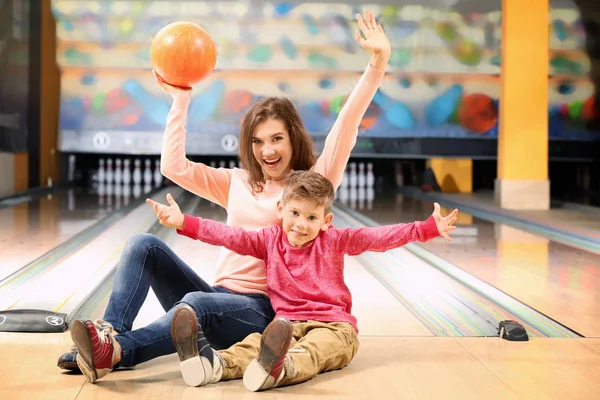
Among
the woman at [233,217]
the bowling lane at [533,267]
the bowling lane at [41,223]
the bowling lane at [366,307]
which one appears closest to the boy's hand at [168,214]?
the woman at [233,217]

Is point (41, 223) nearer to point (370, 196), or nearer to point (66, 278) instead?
point (66, 278)

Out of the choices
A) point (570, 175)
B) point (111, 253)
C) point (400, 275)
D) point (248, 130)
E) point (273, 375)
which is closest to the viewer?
point (273, 375)

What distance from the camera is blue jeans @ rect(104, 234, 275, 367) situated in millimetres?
2285

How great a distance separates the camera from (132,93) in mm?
9719

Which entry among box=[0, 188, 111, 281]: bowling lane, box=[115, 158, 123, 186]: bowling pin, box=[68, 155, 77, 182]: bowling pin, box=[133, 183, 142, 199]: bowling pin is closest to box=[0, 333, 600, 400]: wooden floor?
box=[0, 188, 111, 281]: bowling lane

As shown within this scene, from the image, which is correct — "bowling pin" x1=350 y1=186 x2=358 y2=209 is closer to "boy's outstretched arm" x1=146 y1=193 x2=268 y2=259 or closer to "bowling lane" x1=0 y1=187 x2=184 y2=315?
"bowling lane" x1=0 y1=187 x2=184 y2=315

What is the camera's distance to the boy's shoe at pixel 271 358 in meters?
2.05

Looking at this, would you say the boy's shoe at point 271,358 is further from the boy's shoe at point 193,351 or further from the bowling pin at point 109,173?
the bowling pin at point 109,173

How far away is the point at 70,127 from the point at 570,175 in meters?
6.61

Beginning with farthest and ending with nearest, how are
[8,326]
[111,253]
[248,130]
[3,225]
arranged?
[3,225], [111,253], [8,326], [248,130]

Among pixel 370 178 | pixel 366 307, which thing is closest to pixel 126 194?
pixel 370 178

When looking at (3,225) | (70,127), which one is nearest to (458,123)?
(70,127)

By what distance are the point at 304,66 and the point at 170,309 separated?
25.2 feet

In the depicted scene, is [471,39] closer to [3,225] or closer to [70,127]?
[70,127]
